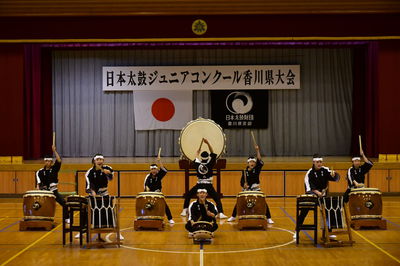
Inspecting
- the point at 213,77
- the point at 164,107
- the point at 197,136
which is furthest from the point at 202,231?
the point at 164,107

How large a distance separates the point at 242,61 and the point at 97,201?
33.8ft

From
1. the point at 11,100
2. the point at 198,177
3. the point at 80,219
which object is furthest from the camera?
the point at 11,100

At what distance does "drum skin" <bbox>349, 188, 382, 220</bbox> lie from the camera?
9.90 metres

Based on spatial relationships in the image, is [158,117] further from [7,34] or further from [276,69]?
[7,34]

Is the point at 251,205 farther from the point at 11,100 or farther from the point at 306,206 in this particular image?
the point at 11,100

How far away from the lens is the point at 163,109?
18.2 metres

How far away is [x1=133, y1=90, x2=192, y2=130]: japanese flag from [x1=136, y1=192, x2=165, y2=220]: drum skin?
27.1 feet

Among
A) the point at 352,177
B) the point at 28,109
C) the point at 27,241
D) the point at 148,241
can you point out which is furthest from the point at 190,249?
the point at 28,109

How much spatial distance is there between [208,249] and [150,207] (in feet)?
5.99

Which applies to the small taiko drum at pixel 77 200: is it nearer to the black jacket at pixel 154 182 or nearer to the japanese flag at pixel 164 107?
the black jacket at pixel 154 182

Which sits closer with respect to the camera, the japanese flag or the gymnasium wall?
the gymnasium wall

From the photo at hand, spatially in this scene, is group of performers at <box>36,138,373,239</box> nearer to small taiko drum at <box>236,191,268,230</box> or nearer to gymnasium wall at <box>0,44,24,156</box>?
small taiko drum at <box>236,191,268,230</box>

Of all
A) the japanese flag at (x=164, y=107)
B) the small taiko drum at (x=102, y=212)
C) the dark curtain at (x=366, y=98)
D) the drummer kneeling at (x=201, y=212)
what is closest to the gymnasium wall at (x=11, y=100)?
the japanese flag at (x=164, y=107)

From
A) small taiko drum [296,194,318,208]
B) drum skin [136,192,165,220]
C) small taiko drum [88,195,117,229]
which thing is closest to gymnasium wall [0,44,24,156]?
drum skin [136,192,165,220]
